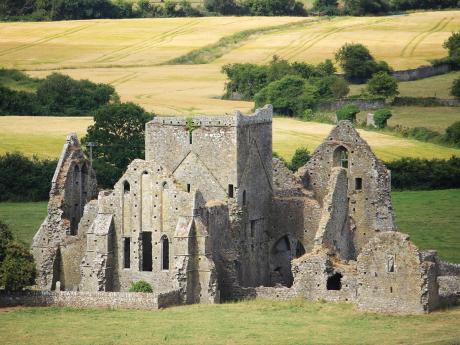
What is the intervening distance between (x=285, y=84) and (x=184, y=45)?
39056mm

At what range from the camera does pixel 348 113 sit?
12625cm

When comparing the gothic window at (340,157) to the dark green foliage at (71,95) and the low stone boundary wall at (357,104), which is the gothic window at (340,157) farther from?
the low stone boundary wall at (357,104)

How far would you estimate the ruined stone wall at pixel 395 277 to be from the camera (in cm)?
7150

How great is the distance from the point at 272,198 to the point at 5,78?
6468 centimetres

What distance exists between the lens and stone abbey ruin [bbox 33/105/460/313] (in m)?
74.2

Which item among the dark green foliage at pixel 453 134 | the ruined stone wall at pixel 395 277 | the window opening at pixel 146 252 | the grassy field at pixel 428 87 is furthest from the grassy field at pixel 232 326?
the grassy field at pixel 428 87

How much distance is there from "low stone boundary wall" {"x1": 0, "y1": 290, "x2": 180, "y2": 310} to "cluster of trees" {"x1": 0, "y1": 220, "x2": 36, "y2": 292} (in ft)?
1.38

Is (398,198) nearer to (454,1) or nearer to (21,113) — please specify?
(21,113)

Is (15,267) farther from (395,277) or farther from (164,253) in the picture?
(395,277)

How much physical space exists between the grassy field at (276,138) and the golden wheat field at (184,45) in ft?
31.7

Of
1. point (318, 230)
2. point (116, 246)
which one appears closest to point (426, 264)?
point (318, 230)

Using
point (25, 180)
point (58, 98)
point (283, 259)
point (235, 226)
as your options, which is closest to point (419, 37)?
point (58, 98)

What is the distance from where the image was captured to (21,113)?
426 ft

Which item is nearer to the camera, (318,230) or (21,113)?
(318,230)
